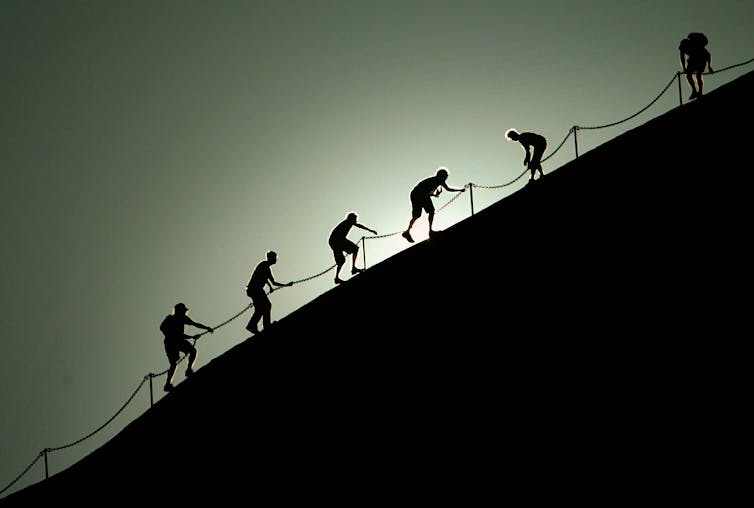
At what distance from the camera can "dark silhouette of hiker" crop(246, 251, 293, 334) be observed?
18.6 meters

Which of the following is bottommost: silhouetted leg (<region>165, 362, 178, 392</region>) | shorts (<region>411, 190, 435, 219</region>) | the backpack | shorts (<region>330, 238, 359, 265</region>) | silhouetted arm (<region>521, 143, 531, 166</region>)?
silhouetted leg (<region>165, 362, 178, 392</region>)

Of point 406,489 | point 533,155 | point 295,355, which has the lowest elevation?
point 406,489

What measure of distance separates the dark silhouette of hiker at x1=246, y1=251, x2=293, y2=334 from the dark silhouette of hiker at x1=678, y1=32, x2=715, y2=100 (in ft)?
24.4

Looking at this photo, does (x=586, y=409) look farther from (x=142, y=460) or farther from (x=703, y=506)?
(x=142, y=460)

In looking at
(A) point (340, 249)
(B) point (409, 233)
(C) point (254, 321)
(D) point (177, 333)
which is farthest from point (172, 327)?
(B) point (409, 233)

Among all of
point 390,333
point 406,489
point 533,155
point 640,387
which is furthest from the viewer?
point 533,155

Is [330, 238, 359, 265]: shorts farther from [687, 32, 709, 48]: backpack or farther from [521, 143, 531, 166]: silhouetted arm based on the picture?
[687, 32, 709, 48]: backpack

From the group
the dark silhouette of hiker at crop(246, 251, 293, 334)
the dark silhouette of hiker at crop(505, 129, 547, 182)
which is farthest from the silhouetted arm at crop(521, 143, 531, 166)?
the dark silhouette of hiker at crop(246, 251, 293, 334)

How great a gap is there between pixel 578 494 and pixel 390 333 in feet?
14.4

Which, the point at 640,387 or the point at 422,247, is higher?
the point at 422,247

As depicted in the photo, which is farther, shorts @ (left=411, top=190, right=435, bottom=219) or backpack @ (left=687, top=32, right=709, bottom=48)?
shorts @ (left=411, top=190, right=435, bottom=219)

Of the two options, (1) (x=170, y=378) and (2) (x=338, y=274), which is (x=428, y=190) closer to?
(2) (x=338, y=274)

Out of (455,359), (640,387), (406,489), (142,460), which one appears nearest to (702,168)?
(640,387)

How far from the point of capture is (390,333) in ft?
58.1
